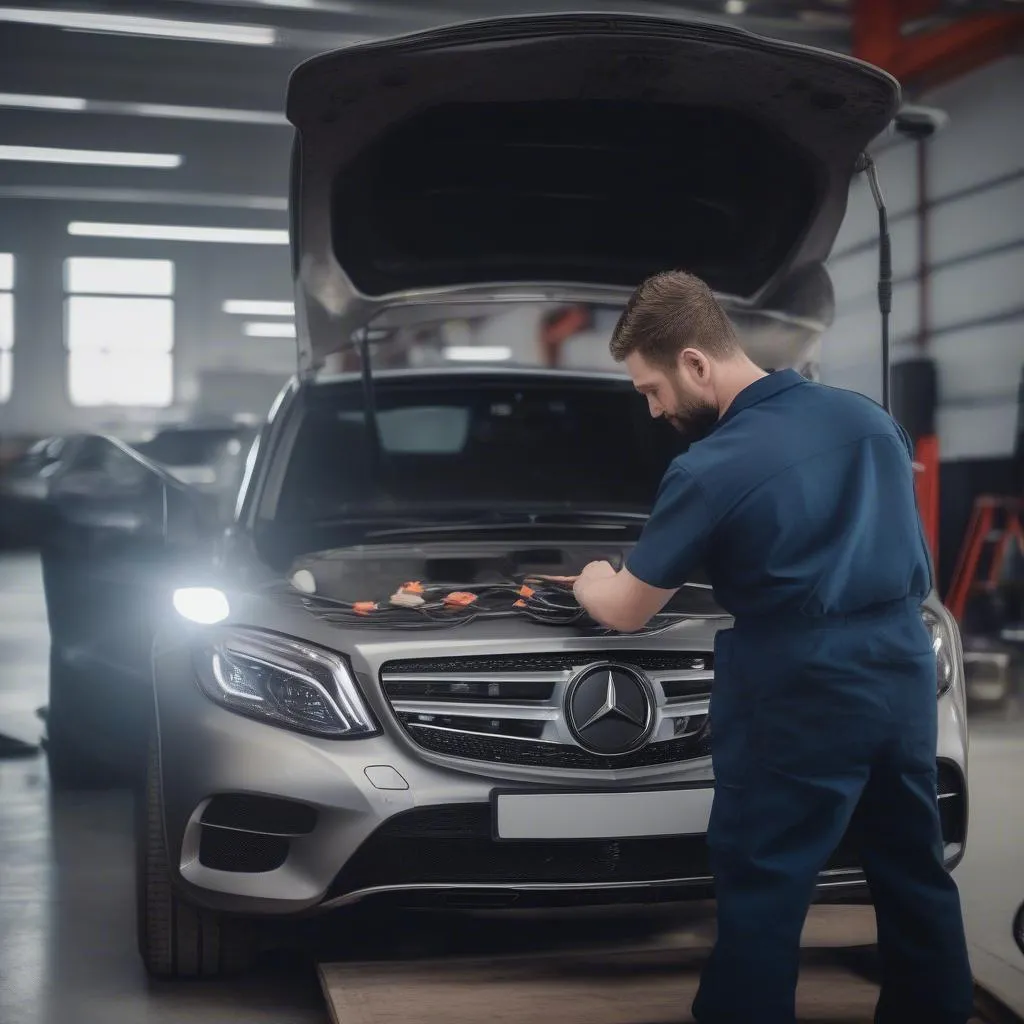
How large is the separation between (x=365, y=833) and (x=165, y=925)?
23.7 inches

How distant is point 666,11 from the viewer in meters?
11.4

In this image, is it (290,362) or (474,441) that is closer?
(474,441)

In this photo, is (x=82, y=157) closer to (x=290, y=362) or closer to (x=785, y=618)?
(x=290, y=362)

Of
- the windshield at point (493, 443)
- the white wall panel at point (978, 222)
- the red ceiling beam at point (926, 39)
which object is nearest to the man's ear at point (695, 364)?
the windshield at point (493, 443)

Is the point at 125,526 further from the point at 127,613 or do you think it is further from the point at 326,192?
the point at 326,192

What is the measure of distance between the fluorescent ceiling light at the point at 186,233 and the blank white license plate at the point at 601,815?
12898mm

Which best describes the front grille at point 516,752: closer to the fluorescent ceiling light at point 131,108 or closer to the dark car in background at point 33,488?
the dark car in background at point 33,488

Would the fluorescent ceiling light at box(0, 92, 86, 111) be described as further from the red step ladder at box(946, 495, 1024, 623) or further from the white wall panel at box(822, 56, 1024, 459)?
the red step ladder at box(946, 495, 1024, 623)

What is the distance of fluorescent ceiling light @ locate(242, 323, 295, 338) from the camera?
14.6m

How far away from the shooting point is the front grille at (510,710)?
257 centimetres

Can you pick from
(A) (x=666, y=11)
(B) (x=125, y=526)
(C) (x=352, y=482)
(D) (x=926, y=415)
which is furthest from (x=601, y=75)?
(D) (x=926, y=415)

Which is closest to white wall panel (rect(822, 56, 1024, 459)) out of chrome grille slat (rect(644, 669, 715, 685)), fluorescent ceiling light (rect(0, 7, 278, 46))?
fluorescent ceiling light (rect(0, 7, 278, 46))

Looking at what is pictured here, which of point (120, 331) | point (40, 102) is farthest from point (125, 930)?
point (120, 331)

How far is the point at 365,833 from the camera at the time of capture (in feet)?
8.09
